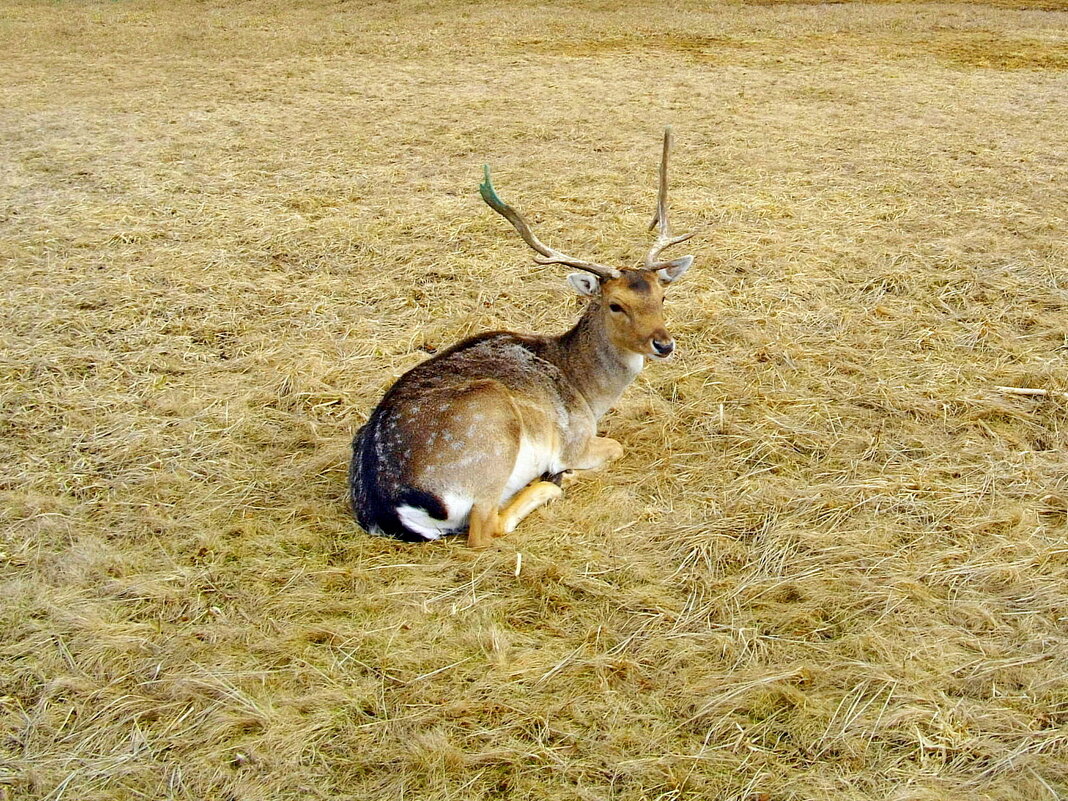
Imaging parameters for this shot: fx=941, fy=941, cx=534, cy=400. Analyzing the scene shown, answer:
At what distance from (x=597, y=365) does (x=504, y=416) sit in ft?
2.78

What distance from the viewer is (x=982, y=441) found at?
5.10 metres

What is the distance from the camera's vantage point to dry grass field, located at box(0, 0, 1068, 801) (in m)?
3.37

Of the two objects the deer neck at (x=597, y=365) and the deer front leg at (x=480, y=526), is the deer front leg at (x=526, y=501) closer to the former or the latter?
the deer front leg at (x=480, y=526)

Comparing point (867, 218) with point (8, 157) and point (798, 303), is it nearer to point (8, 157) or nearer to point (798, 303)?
point (798, 303)

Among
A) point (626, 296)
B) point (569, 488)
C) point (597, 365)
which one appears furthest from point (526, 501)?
point (626, 296)

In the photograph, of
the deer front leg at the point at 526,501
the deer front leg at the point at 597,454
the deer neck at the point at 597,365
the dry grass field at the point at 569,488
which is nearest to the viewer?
the dry grass field at the point at 569,488

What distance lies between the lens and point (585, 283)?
5164 millimetres

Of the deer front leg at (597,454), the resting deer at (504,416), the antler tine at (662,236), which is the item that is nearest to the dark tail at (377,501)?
the resting deer at (504,416)

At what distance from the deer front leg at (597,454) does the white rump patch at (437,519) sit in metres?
0.85

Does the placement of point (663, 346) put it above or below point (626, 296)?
below

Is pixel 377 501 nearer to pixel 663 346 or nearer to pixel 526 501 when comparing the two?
pixel 526 501

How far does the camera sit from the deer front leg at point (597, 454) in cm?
510

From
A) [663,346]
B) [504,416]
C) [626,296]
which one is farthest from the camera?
[626,296]

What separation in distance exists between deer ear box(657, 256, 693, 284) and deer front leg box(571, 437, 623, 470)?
972 millimetres
